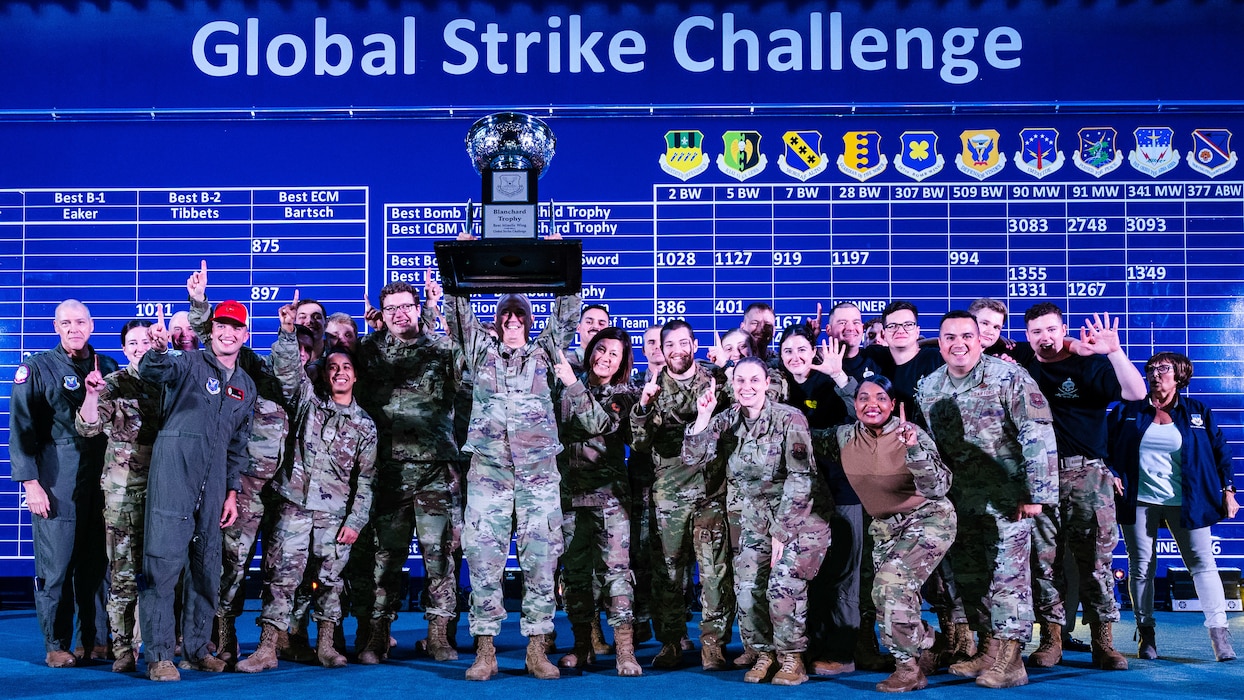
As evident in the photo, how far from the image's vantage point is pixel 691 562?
5.71 m

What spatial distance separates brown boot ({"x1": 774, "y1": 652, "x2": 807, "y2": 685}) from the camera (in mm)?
5195

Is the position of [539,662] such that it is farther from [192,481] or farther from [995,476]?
[995,476]

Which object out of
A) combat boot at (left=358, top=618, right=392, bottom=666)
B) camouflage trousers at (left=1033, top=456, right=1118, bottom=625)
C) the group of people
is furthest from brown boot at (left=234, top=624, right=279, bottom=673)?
camouflage trousers at (left=1033, top=456, right=1118, bottom=625)

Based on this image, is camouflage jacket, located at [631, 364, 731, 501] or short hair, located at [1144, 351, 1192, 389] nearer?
camouflage jacket, located at [631, 364, 731, 501]

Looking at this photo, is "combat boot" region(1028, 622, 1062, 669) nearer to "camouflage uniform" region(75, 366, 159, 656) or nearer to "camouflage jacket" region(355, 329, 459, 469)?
"camouflage jacket" region(355, 329, 459, 469)

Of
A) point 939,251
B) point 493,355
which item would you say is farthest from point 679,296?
point 493,355

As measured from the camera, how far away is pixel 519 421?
17.9ft

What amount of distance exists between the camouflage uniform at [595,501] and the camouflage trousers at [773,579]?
22.8 inches

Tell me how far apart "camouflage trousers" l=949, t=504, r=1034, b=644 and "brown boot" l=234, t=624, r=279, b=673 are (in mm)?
3265

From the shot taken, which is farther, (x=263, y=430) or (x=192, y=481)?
(x=263, y=430)

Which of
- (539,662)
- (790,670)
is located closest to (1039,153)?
(790,670)

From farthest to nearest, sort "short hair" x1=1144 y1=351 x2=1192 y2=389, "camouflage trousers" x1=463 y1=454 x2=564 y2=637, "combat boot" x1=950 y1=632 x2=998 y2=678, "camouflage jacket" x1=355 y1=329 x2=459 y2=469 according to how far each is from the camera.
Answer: "short hair" x1=1144 y1=351 x2=1192 y2=389 → "camouflage jacket" x1=355 y1=329 x2=459 y2=469 → "camouflage trousers" x1=463 y1=454 x2=564 y2=637 → "combat boot" x1=950 y1=632 x2=998 y2=678

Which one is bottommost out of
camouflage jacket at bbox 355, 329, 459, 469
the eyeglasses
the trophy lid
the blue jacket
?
the blue jacket

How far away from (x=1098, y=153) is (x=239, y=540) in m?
5.98
